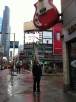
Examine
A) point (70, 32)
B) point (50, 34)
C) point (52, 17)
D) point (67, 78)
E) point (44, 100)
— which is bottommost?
point (44, 100)

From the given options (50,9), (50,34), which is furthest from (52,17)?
(50,34)

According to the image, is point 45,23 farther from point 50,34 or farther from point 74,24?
point 50,34

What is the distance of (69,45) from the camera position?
1284 cm

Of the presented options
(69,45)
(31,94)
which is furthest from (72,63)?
(31,94)

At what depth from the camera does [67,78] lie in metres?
12.6

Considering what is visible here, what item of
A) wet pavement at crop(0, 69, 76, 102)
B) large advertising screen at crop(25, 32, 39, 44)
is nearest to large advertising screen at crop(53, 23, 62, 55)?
large advertising screen at crop(25, 32, 39, 44)

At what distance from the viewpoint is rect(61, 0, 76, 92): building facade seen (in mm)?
11711

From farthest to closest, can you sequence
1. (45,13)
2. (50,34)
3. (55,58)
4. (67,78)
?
(50,34)
(55,58)
(45,13)
(67,78)

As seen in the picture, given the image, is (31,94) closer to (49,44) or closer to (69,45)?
(69,45)

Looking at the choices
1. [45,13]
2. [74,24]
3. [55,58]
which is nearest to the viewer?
[74,24]

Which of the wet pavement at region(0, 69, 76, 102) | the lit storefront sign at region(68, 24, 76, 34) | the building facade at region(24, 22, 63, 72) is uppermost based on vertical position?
the building facade at region(24, 22, 63, 72)

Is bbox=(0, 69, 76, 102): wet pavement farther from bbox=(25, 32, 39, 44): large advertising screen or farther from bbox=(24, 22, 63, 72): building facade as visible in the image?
bbox=(25, 32, 39, 44): large advertising screen

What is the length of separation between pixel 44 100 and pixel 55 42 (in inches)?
3236

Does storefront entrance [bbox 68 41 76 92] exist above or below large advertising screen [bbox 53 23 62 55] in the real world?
below
